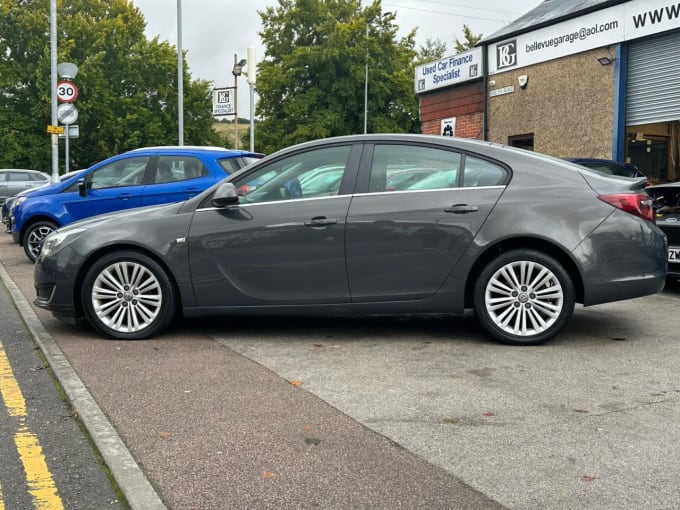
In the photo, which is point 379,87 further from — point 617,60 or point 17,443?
point 17,443

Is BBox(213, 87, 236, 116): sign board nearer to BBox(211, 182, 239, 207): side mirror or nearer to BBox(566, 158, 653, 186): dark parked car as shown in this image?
BBox(566, 158, 653, 186): dark parked car

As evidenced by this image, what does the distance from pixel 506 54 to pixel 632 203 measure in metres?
15.8

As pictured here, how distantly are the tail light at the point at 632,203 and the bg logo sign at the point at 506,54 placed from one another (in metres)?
15.3

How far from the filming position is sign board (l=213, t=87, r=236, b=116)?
68.7 feet

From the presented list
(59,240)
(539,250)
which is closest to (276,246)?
(59,240)

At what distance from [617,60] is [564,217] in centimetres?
1254

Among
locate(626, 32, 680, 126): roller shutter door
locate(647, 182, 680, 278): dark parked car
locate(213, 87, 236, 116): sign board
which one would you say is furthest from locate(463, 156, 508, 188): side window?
locate(213, 87, 236, 116): sign board

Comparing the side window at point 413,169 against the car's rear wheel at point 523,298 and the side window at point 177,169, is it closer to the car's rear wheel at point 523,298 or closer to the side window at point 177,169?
the car's rear wheel at point 523,298

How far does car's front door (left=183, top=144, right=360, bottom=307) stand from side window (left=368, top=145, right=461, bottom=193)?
0.20 metres

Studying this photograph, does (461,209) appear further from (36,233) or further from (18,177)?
(18,177)

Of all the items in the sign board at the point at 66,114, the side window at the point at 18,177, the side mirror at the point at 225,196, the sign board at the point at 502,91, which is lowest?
the side mirror at the point at 225,196

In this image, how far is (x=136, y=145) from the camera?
152ft

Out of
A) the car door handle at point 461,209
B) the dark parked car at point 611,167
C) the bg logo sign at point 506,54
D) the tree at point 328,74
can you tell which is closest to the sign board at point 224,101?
the bg logo sign at point 506,54

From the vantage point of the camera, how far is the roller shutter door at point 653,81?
15.6 m
